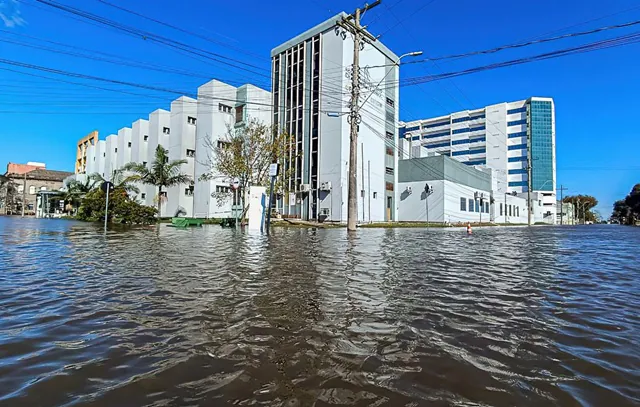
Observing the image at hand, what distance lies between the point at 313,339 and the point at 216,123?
128ft

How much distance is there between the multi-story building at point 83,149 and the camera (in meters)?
71.5

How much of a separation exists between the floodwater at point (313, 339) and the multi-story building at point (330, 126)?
2877 centimetres

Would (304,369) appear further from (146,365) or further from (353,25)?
(353,25)

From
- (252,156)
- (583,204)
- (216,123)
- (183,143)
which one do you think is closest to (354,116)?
(252,156)

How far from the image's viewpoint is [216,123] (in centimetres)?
3903

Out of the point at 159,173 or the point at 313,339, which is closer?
the point at 313,339

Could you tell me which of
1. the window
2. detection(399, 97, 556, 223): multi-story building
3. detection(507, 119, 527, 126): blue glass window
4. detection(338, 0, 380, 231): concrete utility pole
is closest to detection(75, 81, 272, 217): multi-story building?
the window

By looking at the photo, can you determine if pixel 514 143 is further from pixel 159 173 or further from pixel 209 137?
pixel 159 173

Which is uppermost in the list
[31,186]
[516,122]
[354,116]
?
[516,122]

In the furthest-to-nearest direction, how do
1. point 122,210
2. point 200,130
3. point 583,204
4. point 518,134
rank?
1. point 583,204
2. point 518,134
3. point 200,130
4. point 122,210

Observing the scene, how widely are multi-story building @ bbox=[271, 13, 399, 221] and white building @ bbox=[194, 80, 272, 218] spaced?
3.40 meters

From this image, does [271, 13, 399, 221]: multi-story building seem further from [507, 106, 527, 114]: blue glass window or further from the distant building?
[507, 106, 527, 114]: blue glass window

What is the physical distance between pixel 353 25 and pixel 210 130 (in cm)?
2218

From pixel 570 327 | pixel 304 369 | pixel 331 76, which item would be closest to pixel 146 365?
pixel 304 369
